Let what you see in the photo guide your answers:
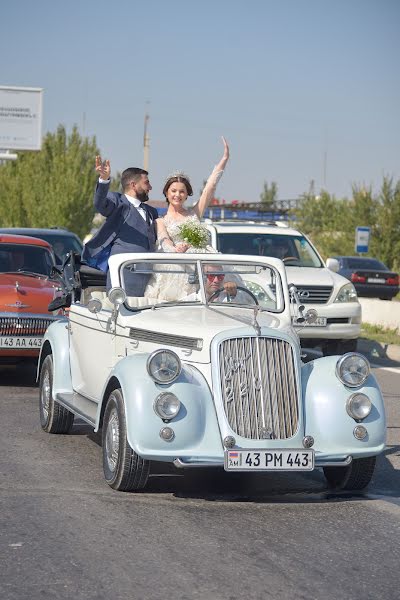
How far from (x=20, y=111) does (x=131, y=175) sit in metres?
44.7

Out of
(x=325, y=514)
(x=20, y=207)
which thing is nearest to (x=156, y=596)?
(x=325, y=514)

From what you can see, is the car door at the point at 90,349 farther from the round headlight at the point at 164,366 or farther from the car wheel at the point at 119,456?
the round headlight at the point at 164,366

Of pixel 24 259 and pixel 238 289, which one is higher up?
pixel 238 289

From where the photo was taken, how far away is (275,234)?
57.6ft

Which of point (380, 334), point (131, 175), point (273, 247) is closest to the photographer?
point (131, 175)

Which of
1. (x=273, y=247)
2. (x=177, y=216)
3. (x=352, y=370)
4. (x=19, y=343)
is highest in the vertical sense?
(x=177, y=216)

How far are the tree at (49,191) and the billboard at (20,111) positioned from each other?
4.12 meters

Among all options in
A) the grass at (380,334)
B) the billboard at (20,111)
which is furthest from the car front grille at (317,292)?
the billboard at (20,111)

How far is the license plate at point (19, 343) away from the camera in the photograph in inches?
513

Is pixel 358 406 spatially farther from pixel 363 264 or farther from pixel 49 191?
pixel 49 191

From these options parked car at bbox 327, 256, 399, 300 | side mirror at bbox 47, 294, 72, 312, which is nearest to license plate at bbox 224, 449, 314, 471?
side mirror at bbox 47, 294, 72, 312

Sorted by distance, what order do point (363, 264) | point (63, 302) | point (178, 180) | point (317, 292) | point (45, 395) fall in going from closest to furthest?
point (178, 180)
point (45, 395)
point (63, 302)
point (317, 292)
point (363, 264)

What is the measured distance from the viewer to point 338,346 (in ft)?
55.1

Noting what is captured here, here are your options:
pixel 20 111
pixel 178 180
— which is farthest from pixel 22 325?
pixel 20 111
